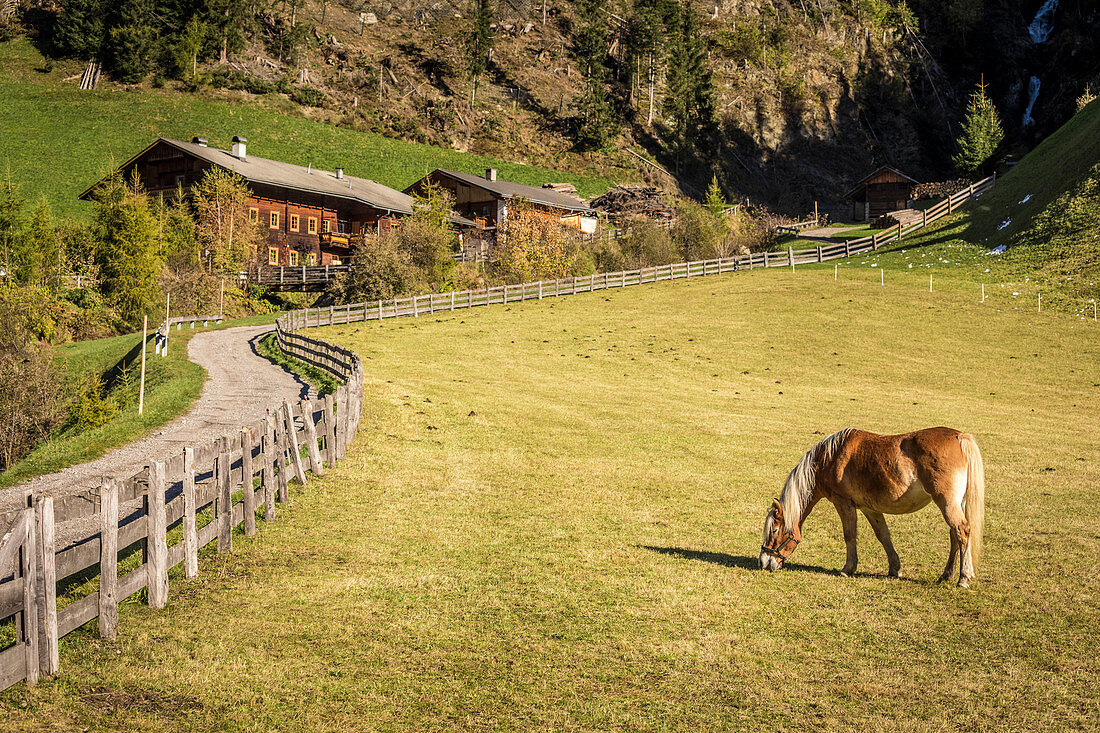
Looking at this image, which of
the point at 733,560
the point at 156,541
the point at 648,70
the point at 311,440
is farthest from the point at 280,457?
the point at 648,70

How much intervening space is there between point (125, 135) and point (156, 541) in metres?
94.7

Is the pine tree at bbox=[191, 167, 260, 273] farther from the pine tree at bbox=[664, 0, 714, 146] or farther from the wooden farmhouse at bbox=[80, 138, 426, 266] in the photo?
the pine tree at bbox=[664, 0, 714, 146]

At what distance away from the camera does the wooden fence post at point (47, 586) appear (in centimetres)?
702

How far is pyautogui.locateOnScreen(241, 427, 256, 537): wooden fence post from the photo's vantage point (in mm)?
12078

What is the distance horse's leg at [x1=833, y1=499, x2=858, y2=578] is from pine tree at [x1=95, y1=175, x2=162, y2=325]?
171ft

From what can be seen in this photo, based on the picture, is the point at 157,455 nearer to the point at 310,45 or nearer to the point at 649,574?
the point at 649,574

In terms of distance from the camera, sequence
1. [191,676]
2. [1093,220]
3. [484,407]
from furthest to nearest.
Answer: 1. [1093,220]
2. [484,407]
3. [191,676]

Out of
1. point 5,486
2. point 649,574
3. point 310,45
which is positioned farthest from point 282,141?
point 649,574

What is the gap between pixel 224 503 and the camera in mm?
11062

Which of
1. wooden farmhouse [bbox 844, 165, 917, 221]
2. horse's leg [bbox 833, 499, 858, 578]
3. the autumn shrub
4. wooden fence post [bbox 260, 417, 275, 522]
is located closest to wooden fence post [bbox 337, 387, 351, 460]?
wooden fence post [bbox 260, 417, 275, 522]

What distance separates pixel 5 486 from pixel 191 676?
10638mm

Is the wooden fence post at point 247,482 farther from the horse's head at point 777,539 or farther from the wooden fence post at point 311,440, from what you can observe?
the horse's head at point 777,539

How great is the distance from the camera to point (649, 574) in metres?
11.1

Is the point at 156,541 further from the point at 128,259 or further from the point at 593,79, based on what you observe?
the point at 593,79
